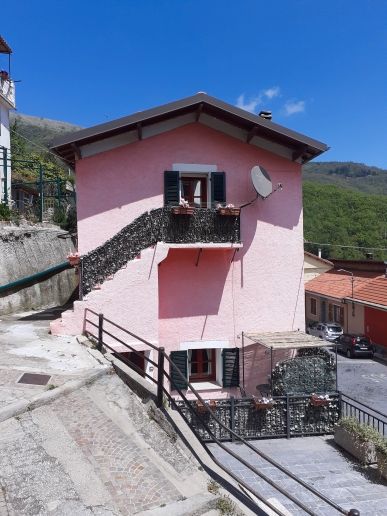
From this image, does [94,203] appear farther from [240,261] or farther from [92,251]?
[240,261]

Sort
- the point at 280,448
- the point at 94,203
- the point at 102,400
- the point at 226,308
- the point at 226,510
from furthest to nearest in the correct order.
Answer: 1. the point at 226,308
2. the point at 94,203
3. the point at 280,448
4. the point at 102,400
5. the point at 226,510

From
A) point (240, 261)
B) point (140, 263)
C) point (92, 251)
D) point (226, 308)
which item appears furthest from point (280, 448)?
point (92, 251)

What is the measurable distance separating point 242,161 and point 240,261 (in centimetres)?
299

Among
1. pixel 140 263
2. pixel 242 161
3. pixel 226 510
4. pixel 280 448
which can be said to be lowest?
pixel 280 448

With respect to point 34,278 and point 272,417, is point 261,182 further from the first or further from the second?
point 34,278

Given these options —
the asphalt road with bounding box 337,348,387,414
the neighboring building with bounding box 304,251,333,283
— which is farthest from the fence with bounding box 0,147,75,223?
the neighboring building with bounding box 304,251,333,283

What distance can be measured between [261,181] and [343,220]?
2849 inches

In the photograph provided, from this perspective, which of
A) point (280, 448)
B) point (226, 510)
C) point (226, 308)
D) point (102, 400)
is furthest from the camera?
point (226, 308)

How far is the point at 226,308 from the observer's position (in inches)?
505

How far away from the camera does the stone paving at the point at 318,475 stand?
28.3ft

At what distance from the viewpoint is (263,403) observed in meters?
11.6

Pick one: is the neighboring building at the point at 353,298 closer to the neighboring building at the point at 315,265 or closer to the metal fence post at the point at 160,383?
the neighboring building at the point at 315,265

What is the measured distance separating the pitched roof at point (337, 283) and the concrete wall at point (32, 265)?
19.6m

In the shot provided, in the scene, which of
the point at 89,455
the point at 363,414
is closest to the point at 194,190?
the point at 363,414
